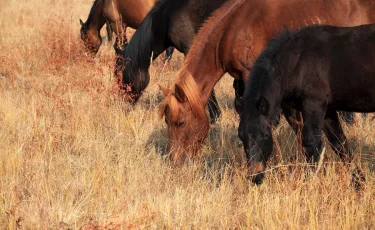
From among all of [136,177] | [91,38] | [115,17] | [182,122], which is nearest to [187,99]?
[182,122]

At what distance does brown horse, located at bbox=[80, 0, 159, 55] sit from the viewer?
9.48 metres

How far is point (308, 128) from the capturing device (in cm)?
443

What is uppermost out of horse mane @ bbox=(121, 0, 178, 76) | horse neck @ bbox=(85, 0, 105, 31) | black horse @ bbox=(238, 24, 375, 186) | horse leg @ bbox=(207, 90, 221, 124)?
black horse @ bbox=(238, 24, 375, 186)

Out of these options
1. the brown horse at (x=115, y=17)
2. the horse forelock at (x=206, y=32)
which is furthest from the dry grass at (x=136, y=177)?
the brown horse at (x=115, y=17)

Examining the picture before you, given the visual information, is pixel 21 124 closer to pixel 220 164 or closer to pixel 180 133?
pixel 180 133

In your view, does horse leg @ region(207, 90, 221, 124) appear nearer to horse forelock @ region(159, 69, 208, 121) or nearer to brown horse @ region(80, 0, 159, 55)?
horse forelock @ region(159, 69, 208, 121)

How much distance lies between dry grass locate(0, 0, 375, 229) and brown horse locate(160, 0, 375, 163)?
0.33m

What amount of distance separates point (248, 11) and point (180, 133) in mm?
1349

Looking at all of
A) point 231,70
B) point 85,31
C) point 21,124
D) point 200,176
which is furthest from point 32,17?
point 200,176

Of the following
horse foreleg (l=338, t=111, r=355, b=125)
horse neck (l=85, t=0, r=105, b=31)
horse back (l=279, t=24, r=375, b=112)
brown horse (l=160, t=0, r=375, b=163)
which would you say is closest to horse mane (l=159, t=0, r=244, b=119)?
brown horse (l=160, t=0, r=375, b=163)

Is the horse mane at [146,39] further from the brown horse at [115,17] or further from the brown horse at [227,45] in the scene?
the brown horse at [115,17]

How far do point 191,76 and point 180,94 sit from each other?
203 millimetres

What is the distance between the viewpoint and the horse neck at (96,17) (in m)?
10.1

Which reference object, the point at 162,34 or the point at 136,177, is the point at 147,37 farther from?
the point at 136,177
